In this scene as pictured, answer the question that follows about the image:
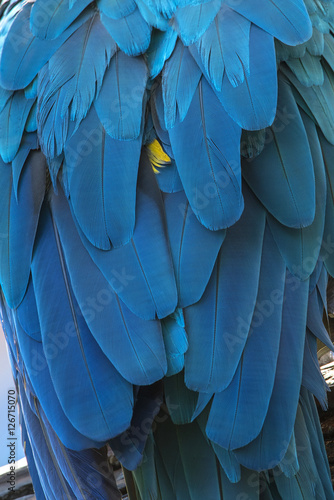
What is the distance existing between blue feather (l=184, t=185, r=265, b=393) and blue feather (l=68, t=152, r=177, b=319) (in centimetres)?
6

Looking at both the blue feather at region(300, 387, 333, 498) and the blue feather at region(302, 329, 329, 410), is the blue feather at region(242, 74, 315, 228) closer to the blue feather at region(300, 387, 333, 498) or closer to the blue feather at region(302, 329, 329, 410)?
the blue feather at region(302, 329, 329, 410)

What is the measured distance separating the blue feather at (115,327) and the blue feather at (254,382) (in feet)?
0.42

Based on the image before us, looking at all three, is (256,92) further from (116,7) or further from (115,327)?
(115,327)

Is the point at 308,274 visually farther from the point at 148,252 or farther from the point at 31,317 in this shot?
the point at 31,317

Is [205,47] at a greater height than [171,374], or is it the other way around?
[205,47]

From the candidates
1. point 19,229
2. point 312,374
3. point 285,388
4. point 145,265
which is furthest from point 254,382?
point 19,229

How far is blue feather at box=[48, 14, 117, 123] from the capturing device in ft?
4.37

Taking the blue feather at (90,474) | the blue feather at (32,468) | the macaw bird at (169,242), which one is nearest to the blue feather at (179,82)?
the macaw bird at (169,242)

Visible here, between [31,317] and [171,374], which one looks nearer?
[171,374]

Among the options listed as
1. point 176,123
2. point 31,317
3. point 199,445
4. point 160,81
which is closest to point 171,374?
point 199,445

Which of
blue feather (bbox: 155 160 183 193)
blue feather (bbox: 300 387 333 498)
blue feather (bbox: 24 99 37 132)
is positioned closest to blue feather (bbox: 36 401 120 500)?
blue feather (bbox: 300 387 333 498)

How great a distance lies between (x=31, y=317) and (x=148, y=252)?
0.26 metres

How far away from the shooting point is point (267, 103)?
4.21 feet

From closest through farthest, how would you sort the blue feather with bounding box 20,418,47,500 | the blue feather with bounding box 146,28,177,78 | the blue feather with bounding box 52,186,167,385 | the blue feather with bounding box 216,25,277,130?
the blue feather with bounding box 52,186,167,385 → the blue feather with bounding box 216,25,277,130 → the blue feather with bounding box 146,28,177,78 → the blue feather with bounding box 20,418,47,500
